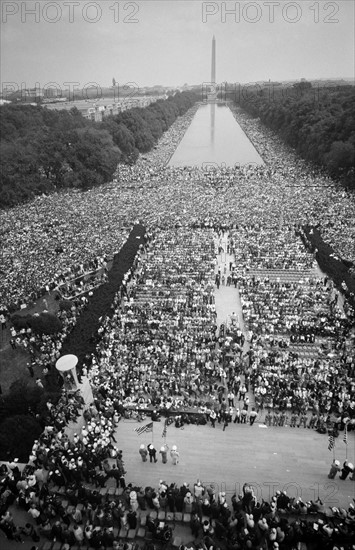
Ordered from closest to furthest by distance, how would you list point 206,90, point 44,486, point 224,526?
point 224,526 → point 44,486 → point 206,90

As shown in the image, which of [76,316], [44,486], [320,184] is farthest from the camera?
[320,184]

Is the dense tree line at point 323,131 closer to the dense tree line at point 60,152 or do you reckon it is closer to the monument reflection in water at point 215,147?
the monument reflection in water at point 215,147

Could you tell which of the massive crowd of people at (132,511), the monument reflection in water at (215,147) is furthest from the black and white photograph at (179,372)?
the monument reflection in water at (215,147)

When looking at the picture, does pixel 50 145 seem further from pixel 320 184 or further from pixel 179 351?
pixel 179 351

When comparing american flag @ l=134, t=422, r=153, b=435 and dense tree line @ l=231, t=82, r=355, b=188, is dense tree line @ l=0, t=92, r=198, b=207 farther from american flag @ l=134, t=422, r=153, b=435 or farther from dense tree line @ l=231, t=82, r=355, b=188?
american flag @ l=134, t=422, r=153, b=435

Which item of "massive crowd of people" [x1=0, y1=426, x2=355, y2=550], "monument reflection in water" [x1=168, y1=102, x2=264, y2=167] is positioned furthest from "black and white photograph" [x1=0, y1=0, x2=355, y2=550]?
"monument reflection in water" [x1=168, y1=102, x2=264, y2=167]

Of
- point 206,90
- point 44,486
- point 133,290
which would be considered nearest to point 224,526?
point 44,486
